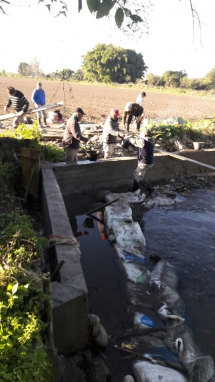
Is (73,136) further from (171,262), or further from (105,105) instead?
(105,105)

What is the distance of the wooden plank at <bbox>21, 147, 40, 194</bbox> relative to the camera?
6918mm

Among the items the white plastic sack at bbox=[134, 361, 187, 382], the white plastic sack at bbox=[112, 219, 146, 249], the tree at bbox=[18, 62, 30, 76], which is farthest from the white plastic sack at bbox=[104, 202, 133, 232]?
the tree at bbox=[18, 62, 30, 76]

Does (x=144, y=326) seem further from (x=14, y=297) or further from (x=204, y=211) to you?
(x=204, y=211)

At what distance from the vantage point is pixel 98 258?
5.73 meters

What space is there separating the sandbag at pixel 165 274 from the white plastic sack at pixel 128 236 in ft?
1.92

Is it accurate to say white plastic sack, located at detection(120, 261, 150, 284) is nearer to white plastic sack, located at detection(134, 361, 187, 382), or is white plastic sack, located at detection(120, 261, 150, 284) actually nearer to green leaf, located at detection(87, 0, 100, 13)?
white plastic sack, located at detection(134, 361, 187, 382)

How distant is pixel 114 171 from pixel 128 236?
374cm

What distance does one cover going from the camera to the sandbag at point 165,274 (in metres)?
4.93

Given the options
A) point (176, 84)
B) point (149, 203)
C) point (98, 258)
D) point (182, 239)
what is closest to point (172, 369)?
point (98, 258)

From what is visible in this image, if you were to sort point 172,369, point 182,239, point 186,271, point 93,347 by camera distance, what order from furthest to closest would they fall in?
point 182,239 < point 186,271 < point 93,347 < point 172,369

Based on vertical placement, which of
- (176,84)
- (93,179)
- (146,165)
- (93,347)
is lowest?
(93,347)

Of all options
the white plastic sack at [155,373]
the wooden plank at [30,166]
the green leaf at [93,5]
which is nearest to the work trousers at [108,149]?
the wooden plank at [30,166]

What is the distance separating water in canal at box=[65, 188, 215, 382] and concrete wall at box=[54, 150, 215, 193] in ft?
1.83

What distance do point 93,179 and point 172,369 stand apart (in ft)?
20.1
